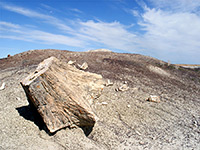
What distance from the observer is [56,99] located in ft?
17.5

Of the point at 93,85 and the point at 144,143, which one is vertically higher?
the point at 93,85

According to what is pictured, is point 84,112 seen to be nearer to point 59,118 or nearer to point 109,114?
point 59,118

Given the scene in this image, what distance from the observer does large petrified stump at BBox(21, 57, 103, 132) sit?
17.1ft

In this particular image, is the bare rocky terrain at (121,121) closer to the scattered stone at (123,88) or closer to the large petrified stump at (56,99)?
the scattered stone at (123,88)

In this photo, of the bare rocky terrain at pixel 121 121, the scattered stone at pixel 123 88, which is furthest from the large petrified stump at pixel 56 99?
the scattered stone at pixel 123 88

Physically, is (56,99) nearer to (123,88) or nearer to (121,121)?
(121,121)

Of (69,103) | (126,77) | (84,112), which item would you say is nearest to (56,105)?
(69,103)

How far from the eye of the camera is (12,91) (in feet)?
28.2

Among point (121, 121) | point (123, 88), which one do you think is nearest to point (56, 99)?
point (121, 121)

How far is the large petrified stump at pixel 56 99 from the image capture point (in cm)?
522

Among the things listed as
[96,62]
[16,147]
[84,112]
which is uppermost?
[96,62]

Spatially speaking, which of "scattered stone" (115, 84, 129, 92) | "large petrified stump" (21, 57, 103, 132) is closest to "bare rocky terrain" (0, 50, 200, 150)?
"scattered stone" (115, 84, 129, 92)

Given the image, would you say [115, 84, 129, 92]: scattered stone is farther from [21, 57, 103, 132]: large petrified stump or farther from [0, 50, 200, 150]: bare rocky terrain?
[21, 57, 103, 132]: large petrified stump

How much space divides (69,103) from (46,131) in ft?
4.13
